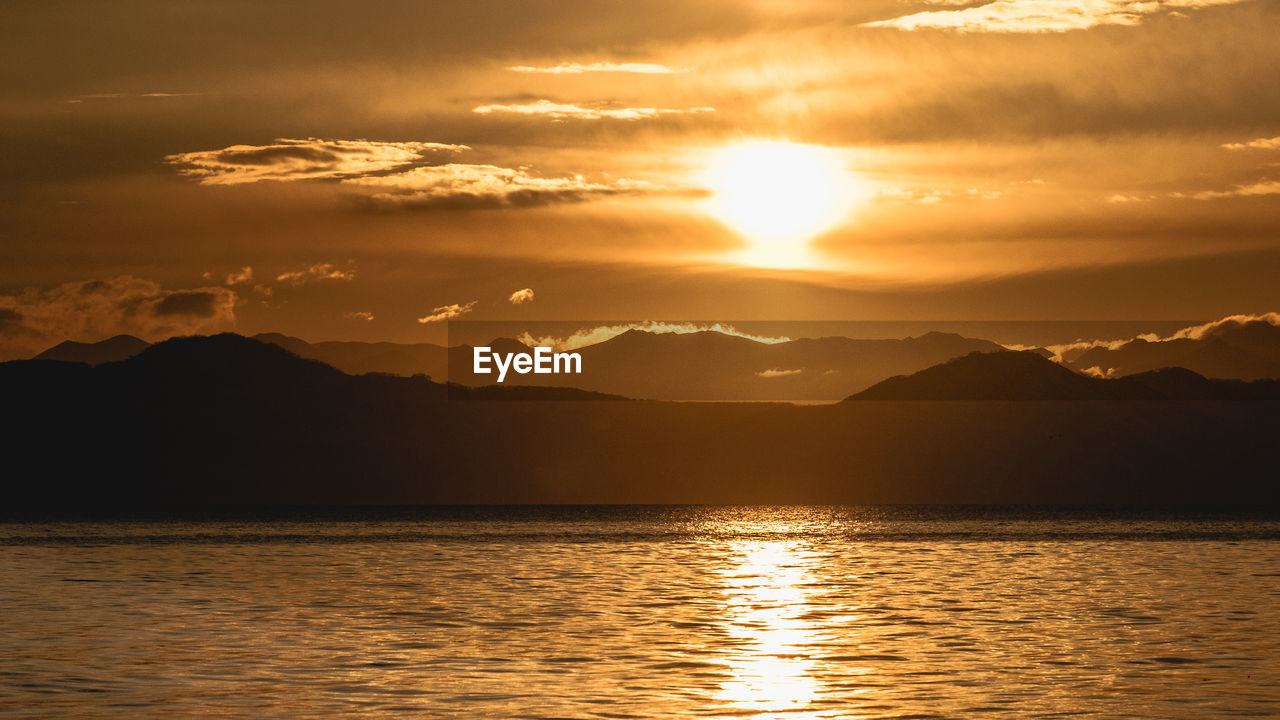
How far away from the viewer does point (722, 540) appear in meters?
150

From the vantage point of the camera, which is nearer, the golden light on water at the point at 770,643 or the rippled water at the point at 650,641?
the golden light on water at the point at 770,643

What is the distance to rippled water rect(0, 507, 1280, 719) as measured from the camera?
33.8m

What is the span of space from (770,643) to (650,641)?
12.5 ft

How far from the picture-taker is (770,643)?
146ft

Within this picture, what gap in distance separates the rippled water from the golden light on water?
0.52ft

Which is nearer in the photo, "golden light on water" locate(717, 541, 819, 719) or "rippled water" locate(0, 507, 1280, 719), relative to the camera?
"golden light on water" locate(717, 541, 819, 719)

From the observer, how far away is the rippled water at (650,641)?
33812 millimetres

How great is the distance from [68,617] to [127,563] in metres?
51.9

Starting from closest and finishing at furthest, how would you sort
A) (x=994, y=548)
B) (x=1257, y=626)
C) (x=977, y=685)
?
(x=977, y=685), (x=1257, y=626), (x=994, y=548)

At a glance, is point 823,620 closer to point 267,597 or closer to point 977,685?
point 977,685

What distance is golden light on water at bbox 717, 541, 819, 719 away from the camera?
33344 millimetres

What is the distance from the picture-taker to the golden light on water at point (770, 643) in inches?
1313

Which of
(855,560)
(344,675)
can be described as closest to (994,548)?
(855,560)

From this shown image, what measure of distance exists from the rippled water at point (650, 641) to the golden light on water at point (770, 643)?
16 centimetres
